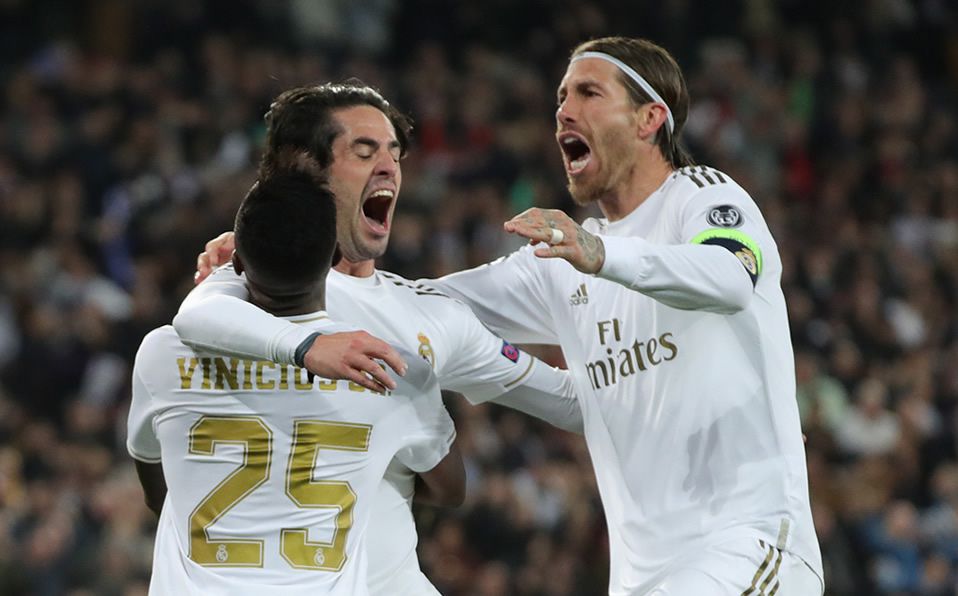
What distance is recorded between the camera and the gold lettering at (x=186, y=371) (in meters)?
4.16

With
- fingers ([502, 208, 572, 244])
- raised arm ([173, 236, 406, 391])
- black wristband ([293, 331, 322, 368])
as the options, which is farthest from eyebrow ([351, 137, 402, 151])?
black wristband ([293, 331, 322, 368])

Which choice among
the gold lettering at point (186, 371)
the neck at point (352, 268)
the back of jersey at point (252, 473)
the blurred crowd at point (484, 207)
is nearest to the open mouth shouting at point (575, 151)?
the neck at point (352, 268)

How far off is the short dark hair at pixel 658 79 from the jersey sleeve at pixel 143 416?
2067 mm

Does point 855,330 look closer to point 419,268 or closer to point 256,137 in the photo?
point 419,268

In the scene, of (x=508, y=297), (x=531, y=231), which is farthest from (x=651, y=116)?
(x=531, y=231)

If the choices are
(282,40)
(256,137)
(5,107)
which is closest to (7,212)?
(5,107)

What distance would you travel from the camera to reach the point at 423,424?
468 centimetres

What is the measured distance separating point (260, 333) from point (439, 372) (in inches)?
49.4

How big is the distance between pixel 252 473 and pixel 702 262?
58.1 inches

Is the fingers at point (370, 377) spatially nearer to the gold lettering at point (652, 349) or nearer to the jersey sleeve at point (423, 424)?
the jersey sleeve at point (423, 424)

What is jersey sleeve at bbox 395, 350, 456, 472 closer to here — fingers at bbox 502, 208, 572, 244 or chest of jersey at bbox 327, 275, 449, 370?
chest of jersey at bbox 327, 275, 449, 370

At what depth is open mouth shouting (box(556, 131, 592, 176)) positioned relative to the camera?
5520mm

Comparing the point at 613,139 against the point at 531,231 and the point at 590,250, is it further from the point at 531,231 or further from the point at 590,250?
the point at 531,231

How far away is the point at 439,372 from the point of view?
5.12 meters
